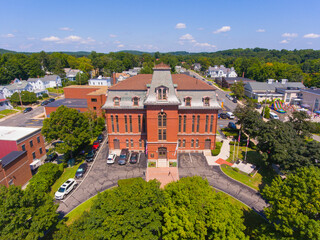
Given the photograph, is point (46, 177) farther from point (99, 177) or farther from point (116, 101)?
point (116, 101)

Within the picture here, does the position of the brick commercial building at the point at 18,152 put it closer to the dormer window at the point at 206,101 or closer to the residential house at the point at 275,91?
the dormer window at the point at 206,101

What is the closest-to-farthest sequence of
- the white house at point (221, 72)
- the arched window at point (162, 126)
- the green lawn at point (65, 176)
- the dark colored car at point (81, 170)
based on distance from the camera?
the green lawn at point (65, 176) < the dark colored car at point (81, 170) < the arched window at point (162, 126) < the white house at point (221, 72)

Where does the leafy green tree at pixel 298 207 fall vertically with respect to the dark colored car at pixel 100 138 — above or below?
above

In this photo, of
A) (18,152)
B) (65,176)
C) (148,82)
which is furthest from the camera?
(148,82)

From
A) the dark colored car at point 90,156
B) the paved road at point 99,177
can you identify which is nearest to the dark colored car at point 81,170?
the paved road at point 99,177

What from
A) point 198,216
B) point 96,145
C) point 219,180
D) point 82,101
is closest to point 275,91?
point 219,180

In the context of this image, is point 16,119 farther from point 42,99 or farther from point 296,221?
point 296,221

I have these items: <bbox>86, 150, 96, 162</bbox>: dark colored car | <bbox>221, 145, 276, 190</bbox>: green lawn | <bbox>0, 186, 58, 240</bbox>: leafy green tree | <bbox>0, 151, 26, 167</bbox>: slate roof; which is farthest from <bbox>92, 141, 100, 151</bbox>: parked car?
<bbox>221, 145, 276, 190</bbox>: green lawn
